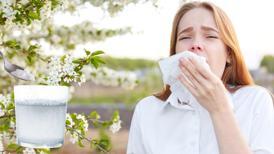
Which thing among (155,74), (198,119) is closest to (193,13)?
(198,119)

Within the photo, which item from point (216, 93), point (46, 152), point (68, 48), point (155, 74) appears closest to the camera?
point (216, 93)

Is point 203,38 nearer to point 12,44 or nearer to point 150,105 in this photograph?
point 150,105

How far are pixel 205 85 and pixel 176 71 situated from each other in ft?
0.46

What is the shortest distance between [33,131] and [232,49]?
81cm

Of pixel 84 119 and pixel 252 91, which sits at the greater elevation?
pixel 252 91

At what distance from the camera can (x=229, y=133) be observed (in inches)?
66.1

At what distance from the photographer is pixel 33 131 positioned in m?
1.51

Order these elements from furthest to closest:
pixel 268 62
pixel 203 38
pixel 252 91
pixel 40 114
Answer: pixel 268 62, pixel 252 91, pixel 203 38, pixel 40 114

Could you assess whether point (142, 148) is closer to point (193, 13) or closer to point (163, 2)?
point (193, 13)

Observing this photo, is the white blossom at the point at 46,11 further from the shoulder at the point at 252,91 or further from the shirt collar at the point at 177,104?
the shoulder at the point at 252,91

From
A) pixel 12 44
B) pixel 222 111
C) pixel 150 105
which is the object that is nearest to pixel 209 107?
pixel 222 111

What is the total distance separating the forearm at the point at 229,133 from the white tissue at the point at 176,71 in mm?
161

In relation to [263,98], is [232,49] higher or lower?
higher

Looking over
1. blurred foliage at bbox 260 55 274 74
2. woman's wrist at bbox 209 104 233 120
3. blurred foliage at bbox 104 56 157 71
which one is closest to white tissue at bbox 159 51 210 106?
woman's wrist at bbox 209 104 233 120
